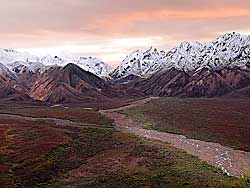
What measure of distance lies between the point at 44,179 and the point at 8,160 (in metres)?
14.1

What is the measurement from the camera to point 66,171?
195 ft

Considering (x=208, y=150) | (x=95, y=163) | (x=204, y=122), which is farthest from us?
(x=204, y=122)

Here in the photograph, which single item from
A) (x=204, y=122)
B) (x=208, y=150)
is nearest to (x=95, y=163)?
(x=208, y=150)

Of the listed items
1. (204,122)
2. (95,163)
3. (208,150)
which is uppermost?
(204,122)

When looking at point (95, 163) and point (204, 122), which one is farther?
point (204, 122)

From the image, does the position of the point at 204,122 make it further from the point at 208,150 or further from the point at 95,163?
the point at 95,163

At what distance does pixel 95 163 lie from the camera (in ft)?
209

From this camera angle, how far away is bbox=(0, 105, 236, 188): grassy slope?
52.8 m

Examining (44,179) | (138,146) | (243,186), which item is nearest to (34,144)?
(138,146)

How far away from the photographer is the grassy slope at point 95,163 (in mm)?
52781

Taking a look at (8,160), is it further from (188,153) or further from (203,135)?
(203,135)

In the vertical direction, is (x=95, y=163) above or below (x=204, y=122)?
below

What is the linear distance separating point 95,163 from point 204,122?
57.0 m

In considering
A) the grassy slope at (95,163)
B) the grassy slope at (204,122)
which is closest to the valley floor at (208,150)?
the grassy slope at (95,163)
